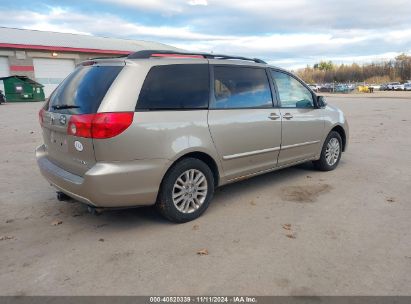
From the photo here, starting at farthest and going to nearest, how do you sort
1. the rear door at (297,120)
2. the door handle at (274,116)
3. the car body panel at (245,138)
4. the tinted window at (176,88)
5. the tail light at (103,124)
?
the rear door at (297,120)
the door handle at (274,116)
the car body panel at (245,138)
the tinted window at (176,88)
the tail light at (103,124)

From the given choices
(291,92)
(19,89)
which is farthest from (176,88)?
(19,89)

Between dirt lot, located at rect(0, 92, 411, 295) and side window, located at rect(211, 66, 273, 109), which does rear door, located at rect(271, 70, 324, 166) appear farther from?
dirt lot, located at rect(0, 92, 411, 295)

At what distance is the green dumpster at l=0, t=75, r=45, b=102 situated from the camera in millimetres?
29172

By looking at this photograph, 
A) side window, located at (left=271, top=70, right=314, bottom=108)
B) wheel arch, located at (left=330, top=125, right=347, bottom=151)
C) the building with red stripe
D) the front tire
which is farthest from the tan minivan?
the building with red stripe

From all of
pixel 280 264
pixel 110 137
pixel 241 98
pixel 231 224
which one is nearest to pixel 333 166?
pixel 241 98

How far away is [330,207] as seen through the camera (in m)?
4.74

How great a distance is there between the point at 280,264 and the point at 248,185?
2387mm

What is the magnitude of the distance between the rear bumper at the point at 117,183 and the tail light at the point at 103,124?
29 centimetres

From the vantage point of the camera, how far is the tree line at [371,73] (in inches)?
3354

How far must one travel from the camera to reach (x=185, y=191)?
4.23m

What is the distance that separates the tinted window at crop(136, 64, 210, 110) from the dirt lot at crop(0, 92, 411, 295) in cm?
132

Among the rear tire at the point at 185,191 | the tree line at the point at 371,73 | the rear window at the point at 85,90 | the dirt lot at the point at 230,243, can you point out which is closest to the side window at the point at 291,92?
the dirt lot at the point at 230,243

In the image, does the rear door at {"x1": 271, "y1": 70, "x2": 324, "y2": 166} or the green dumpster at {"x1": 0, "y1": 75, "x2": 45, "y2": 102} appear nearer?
the rear door at {"x1": 271, "y1": 70, "x2": 324, "y2": 166}

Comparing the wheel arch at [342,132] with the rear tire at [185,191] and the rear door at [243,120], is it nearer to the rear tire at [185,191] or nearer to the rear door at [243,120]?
the rear door at [243,120]
